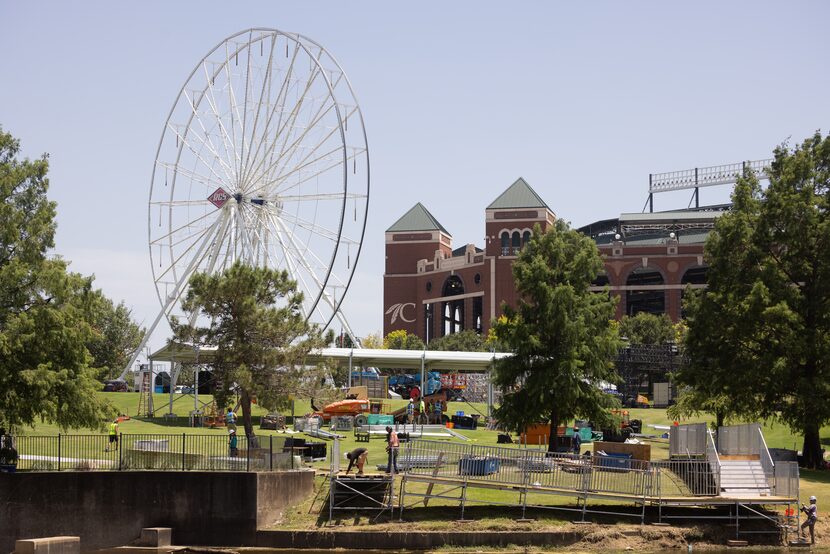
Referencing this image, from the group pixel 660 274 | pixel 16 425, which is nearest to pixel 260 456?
pixel 16 425

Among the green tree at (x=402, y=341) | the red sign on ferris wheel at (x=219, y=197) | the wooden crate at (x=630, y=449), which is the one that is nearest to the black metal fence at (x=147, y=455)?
the wooden crate at (x=630, y=449)

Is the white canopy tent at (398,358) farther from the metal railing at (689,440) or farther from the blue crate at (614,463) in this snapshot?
the blue crate at (614,463)

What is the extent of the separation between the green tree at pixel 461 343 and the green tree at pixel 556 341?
83.5m

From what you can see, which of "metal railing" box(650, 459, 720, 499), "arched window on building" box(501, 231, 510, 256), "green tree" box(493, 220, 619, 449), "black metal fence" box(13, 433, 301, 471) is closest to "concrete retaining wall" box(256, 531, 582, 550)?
"black metal fence" box(13, 433, 301, 471)

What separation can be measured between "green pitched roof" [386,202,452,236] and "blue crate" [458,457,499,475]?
13881 centimetres

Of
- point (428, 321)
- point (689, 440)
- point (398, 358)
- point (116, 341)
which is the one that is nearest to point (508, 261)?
point (428, 321)

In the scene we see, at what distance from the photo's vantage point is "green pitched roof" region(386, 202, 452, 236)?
569ft

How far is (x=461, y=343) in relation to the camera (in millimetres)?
133625

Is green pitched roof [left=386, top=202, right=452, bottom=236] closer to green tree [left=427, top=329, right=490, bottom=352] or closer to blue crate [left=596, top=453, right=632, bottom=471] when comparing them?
green tree [left=427, top=329, right=490, bottom=352]

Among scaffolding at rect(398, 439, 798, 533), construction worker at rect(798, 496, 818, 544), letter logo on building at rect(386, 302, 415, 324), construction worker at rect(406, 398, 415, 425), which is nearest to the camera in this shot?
construction worker at rect(798, 496, 818, 544)

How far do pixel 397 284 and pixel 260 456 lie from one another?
451ft

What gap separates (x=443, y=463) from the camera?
34438mm

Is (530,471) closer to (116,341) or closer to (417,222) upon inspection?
(116,341)

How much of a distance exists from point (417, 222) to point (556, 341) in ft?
427
